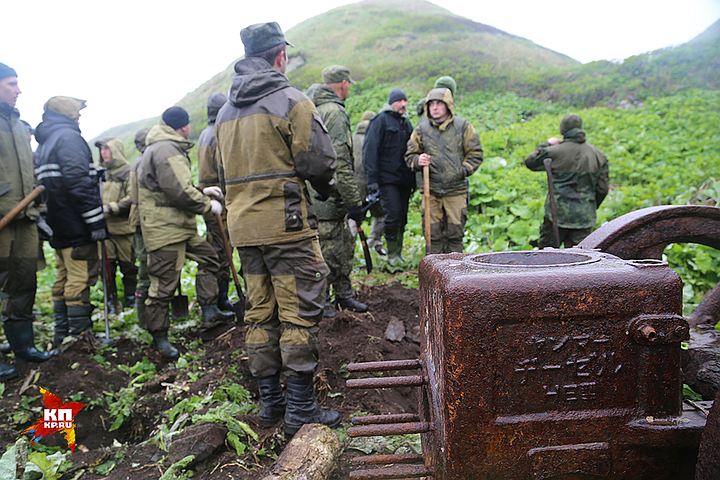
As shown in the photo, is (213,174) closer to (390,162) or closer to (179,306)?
(179,306)

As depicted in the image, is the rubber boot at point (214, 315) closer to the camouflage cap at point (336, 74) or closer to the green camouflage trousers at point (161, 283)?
the green camouflage trousers at point (161, 283)

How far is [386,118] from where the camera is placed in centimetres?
666

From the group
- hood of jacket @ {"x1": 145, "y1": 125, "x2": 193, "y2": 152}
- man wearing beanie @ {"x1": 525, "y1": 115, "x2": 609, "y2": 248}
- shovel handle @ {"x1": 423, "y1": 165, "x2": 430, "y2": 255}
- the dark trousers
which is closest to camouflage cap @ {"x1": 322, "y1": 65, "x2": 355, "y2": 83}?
shovel handle @ {"x1": 423, "y1": 165, "x2": 430, "y2": 255}

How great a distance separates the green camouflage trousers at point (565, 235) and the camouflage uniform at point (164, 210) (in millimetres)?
4146

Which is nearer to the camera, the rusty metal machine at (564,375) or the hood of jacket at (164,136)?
the rusty metal machine at (564,375)

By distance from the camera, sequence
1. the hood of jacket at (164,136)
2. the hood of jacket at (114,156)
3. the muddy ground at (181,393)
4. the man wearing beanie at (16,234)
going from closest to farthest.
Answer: the muddy ground at (181,393)
the man wearing beanie at (16,234)
the hood of jacket at (164,136)
the hood of jacket at (114,156)

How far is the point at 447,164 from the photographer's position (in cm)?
582

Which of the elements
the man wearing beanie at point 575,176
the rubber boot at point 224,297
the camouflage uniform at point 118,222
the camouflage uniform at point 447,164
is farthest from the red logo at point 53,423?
the man wearing beanie at point 575,176

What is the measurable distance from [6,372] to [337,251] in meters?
3.00

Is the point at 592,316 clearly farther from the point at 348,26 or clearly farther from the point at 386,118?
the point at 348,26

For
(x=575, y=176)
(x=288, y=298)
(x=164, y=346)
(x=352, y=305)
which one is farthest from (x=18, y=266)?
(x=575, y=176)

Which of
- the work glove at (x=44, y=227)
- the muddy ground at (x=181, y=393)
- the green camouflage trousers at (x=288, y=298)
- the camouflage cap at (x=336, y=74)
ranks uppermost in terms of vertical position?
the camouflage cap at (x=336, y=74)

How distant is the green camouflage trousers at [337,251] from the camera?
16.5 ft

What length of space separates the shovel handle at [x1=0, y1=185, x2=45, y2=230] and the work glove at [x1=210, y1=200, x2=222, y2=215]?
1.43 metres
